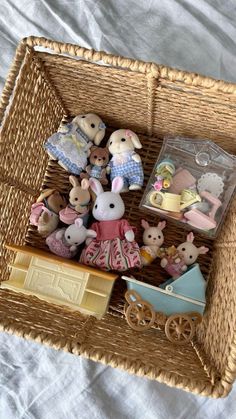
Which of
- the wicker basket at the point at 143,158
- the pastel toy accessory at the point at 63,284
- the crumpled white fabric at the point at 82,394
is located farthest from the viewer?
the crumpled white fabric at the point at 82,394

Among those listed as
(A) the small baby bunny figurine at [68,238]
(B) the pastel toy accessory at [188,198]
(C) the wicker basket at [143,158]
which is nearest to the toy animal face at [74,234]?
(A) the small baby bunny figurine at [68,238]

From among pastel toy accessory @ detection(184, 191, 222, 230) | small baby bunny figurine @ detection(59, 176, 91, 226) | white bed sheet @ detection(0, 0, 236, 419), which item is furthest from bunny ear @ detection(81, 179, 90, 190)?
white bed sheet @ detection(0, 0, 236, 419)

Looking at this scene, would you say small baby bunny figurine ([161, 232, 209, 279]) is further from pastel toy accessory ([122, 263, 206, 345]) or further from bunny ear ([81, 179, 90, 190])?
bunny ear ([81, 179, 90, 190])

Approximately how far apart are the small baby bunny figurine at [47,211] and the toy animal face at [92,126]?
0.14 m

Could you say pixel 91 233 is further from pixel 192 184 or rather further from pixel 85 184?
pixel 192 184

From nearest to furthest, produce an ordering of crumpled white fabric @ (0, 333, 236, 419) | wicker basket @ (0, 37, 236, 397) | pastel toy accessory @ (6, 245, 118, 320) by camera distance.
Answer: wicker basket @ (0, 37, 236, 397) → pastel toy accessory @ (6, 245, 118, 320) → crumpled white fabric @ (0, 333, 236, 419)

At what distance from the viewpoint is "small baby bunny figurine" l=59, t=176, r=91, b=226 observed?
0.95m

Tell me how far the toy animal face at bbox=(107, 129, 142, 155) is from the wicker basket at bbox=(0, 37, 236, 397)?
41 mm

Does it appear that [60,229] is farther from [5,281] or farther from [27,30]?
[27,30]

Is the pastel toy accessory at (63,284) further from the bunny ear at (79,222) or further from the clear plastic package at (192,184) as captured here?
the clear plastic package at (192,184)

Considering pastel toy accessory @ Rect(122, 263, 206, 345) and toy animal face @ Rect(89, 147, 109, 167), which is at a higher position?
toy animal face @ Rect(89, 147, 109, 167)

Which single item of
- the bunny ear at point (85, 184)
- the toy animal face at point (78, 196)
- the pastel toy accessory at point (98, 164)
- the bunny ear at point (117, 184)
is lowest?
the toy animal face at point (78, 196)

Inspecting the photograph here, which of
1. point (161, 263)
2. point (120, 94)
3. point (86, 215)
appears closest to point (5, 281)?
point (86, 215)

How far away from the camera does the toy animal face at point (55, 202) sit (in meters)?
0.97
